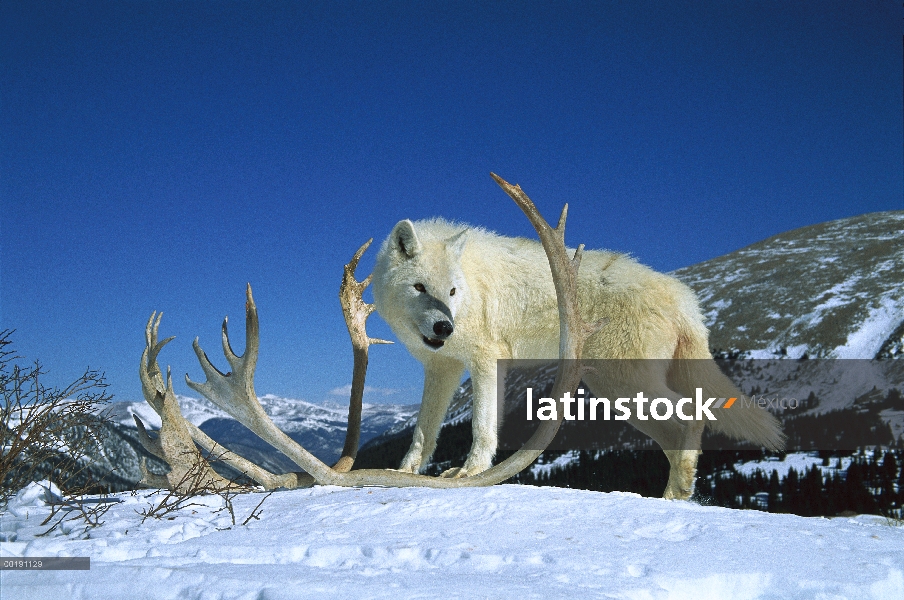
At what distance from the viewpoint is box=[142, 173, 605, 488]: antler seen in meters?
7.28

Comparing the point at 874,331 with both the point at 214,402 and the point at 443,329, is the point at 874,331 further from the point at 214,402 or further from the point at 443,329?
the point at 214,402

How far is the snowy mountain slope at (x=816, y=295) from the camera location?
166 ft

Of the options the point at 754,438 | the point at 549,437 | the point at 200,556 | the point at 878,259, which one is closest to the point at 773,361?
the point at 878,259

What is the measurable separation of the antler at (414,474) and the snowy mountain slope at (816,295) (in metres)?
47.0

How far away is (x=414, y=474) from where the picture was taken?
7.51 metres

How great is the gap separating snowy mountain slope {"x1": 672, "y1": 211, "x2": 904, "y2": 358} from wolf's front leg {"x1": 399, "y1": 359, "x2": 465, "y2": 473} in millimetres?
46176

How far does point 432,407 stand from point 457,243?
2.25 metres

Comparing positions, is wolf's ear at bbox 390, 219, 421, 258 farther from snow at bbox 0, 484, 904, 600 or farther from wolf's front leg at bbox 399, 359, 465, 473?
snow at bbox 0, 484, 904, 600

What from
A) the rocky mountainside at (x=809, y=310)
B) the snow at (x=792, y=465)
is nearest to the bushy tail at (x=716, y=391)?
the snow at (x=792, y=465)

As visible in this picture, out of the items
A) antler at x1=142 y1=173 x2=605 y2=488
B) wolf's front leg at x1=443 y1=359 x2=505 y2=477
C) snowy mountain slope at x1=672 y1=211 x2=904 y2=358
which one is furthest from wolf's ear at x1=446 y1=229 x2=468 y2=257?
snowy mountain slope at x1=672 y1=211 x2=904 y2=358

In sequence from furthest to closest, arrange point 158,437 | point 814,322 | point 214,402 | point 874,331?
point 814,322
point 874,331
point 214,402
point 158,437

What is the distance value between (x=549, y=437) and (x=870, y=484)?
27064 mm

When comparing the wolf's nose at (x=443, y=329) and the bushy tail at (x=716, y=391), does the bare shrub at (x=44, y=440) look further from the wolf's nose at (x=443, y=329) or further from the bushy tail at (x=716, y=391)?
the bushy tail at (x=716, y=391)

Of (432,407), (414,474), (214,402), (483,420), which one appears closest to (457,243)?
(432,407)
